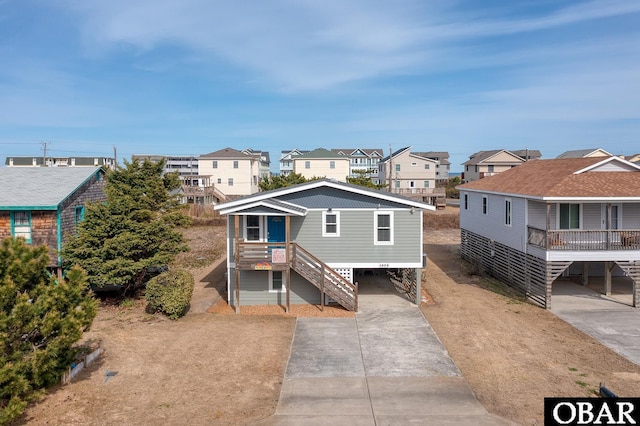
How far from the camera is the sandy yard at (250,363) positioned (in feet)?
38.3

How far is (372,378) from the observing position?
13.5 m

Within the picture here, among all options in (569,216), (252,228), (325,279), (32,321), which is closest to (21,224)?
(252,228)

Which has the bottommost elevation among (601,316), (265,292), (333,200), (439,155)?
(601,316)

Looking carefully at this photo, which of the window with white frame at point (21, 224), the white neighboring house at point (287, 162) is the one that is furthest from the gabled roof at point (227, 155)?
the window with white frame at point (21, 224)

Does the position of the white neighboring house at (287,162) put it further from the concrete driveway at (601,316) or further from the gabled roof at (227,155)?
the concrete driveway at (601,316)

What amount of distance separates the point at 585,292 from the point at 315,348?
14.6 meters

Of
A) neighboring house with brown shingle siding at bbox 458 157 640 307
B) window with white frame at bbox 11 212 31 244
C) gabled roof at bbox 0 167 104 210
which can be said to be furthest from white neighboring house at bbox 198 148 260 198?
window with white frame at bbox 11 212 31 244

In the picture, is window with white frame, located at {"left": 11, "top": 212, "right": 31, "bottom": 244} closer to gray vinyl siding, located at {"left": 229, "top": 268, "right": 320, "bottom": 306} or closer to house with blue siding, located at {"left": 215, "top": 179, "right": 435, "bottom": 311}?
house with blue siding, located at {"left": 215, "top": 179, "right": 435, "bottom": 311}

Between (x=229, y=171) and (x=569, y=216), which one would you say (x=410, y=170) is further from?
(x=569, y=216)

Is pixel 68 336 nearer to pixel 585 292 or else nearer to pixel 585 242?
pixel 585 242

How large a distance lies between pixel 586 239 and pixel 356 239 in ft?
32.3

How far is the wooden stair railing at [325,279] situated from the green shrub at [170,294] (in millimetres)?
4314

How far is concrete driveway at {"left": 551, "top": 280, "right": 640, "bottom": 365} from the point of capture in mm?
16391

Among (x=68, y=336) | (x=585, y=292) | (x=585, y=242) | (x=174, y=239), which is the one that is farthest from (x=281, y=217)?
(x=585, y=292)
